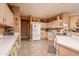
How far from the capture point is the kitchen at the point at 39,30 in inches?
98.4

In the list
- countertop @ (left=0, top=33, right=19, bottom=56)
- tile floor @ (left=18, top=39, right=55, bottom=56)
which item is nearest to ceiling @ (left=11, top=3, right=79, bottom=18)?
tile floor @ (left=18, top=39, right=55, bottom=56)

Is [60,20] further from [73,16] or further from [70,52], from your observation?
[70,52]

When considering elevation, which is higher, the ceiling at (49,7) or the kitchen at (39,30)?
the ceiling at (49,7)

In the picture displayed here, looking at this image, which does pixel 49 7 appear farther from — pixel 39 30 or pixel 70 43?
pixel 70 43

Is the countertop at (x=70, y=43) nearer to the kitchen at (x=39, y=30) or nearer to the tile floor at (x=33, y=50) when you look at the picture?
the kitchen at (x=39, y=30)

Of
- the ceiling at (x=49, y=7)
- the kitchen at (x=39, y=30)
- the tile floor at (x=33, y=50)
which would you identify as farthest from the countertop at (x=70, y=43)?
the ceiling at (x=49, y=7)

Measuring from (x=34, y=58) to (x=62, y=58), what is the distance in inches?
9.4

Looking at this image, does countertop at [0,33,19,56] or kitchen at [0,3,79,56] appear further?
kitchen at [0,3,79,56]

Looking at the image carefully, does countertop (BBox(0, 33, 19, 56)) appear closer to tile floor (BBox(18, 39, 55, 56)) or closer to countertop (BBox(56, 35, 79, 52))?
countertop (BBox(56, 35, 79, 52))

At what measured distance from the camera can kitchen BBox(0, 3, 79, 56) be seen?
98.4 inches

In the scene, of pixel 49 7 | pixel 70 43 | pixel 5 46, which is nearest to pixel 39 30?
pixel 49 7

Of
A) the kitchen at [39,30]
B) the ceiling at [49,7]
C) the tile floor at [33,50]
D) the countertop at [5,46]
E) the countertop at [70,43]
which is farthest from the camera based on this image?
the ceiling at [49,7]

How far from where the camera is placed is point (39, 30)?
10672 millimetres

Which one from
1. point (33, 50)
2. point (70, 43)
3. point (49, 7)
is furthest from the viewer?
point (49, 7)
